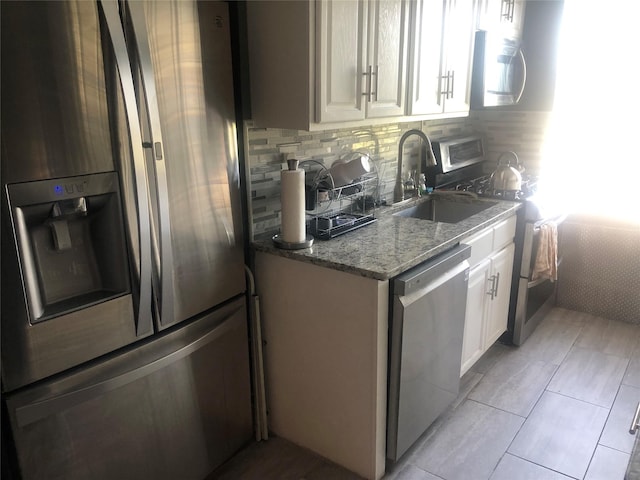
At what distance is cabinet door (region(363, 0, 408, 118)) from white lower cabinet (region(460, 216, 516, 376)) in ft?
2.42

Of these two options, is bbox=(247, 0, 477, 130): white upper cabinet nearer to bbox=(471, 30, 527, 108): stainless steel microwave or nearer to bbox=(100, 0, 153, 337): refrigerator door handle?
bbox=(471, 30, 527, 108): stainless steel microwave

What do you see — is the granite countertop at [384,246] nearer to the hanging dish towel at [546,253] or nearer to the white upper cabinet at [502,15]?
the hanging dish towel at [546,253]

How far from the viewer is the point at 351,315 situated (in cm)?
194

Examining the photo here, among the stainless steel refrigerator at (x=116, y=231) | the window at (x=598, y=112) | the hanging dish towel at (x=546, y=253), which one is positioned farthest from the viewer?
the window at (x=598, y=112)

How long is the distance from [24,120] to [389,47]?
4.80 feet

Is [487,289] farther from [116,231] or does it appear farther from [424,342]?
[116,231]

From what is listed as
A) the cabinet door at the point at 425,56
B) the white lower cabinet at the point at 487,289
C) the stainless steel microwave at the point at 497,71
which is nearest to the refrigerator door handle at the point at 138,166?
the cabinet door at the point at 425,56

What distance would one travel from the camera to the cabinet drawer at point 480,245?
2471 mm

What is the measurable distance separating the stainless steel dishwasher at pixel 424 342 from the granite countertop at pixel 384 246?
0.19ft

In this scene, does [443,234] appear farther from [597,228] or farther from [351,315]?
[597,228]

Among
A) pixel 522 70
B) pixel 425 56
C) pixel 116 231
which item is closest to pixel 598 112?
pixel 522 70

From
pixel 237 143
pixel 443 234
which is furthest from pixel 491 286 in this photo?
pixel 237 143

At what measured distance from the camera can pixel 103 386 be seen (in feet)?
5.19

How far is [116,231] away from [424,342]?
4.09 ft
